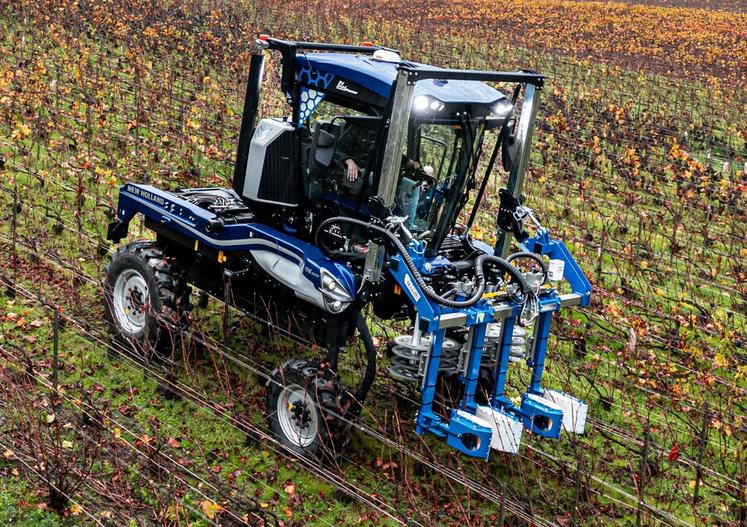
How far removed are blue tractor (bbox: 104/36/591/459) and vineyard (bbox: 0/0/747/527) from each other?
0.38 m

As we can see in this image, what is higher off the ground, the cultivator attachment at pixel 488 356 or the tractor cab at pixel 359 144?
the tractor cab at pixel 359 144

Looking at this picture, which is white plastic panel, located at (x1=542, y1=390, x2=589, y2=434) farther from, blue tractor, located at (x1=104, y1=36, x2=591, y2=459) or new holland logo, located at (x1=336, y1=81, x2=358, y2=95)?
new holland logo, located at (x1=336, y1=81, x2=358, y2=95)

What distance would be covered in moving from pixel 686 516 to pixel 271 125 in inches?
180

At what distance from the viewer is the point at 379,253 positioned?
24.0 ft

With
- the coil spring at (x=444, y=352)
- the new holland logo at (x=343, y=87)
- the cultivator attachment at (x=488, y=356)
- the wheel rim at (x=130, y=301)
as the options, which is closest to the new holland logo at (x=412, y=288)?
the cultivator attachment at (x=488, y=356)

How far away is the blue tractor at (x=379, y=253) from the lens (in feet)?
23.6

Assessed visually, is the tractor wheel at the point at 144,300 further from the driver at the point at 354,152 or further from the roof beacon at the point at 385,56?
the roof beacon at the point at 385,56

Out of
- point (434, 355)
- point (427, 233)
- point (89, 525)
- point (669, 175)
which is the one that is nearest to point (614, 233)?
point (669, 175)

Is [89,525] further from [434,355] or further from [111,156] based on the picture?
[111,156]

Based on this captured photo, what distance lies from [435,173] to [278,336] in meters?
2.33

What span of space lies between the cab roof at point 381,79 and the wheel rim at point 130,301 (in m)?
2.60

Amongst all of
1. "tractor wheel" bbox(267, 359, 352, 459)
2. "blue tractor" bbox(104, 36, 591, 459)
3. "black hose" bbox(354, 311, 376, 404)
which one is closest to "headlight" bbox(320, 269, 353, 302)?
"blue tractor" bbox(104, 36, 591, 459)

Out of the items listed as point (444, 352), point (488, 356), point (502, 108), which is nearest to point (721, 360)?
point (488, 356)

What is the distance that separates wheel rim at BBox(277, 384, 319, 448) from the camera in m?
7.49
